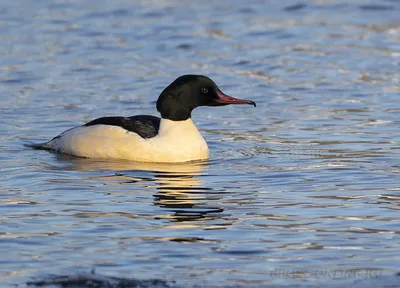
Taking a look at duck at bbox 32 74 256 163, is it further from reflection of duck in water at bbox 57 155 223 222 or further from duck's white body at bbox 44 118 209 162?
reflection of duck in water at bbox 57 155 223 222

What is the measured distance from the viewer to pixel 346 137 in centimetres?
1469

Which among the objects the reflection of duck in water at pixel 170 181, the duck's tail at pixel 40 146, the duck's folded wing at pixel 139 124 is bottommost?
the reflection of duck in water at pixel 170 181

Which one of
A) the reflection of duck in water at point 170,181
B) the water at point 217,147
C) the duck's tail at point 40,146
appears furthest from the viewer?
the duck's tail at point 40,146

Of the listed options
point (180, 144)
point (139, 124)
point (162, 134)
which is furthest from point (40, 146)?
point (180, 144)

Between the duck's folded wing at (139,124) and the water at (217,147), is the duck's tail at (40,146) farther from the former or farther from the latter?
the duck's folded wing at (139,124)

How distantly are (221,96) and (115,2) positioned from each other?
45.7 feet

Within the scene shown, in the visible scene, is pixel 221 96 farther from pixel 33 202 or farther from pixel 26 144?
pixel 33 202

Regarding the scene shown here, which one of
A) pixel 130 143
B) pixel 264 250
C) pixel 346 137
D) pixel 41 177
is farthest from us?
pixel 346 137

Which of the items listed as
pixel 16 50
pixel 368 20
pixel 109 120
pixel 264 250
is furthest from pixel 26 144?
pixel 368 20

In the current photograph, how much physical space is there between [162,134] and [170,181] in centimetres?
152

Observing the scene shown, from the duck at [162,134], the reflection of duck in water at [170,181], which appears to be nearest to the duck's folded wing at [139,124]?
the duck at [162,134]

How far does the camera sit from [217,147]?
48.0ft

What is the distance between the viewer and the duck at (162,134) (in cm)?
1370

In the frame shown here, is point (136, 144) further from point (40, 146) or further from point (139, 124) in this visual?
point (40, 146)
